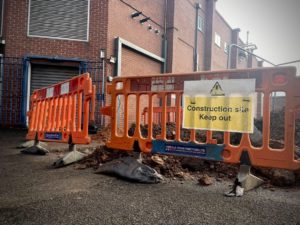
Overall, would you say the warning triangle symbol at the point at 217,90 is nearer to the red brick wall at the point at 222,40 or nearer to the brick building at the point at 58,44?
the brick building at the point at 58,44

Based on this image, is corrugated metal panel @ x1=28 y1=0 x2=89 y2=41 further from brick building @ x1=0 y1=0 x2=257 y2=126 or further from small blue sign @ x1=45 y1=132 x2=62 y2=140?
small blue sign @ x1=45 y1=132 x2=62 y2=140

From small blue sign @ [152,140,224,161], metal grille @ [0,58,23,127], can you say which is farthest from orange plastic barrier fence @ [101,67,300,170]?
metal grille @ [0,58,23,127]

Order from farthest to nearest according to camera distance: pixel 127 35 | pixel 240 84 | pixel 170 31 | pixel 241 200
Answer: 1. pixel 170 31
2. pixel 127 35
3. pixel 240 84
4. pixel 241 200

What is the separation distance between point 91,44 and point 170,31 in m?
6.28

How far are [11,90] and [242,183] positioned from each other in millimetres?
10374

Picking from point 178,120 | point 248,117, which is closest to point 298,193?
point 248,117

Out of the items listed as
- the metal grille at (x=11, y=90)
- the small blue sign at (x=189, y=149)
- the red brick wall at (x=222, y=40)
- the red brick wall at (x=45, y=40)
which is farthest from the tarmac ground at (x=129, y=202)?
the red brick wall at (x=222, y=40)

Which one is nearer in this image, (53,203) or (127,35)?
(53,203)

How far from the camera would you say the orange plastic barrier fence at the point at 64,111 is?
4402mm

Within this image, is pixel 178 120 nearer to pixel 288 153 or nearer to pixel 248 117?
pixel 248 117

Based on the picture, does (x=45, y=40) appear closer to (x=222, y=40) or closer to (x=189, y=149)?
(x=189, y=149)

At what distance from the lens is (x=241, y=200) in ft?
9.08

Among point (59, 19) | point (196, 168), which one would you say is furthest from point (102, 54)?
point (196, 168)

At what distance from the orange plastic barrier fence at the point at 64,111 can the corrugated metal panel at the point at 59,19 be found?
223 inches
